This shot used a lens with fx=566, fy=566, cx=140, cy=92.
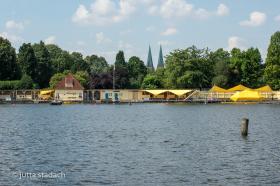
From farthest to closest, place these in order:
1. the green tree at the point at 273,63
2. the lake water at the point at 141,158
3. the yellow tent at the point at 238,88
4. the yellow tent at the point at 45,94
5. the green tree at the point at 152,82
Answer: the green tree at the point at 152,82
the yellow tent at the point at 45,94
the yellow tent at the point at 238,88
the green tree at the point at 273,63
the lake water at the point at 141,158

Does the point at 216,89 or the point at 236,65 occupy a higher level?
the point at 236,65

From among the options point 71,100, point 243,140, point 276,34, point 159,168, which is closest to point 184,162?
point 159,168

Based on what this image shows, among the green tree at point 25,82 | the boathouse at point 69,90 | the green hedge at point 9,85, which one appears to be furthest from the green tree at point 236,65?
the green hedge at point 9,85

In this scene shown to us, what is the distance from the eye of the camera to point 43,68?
169 metres

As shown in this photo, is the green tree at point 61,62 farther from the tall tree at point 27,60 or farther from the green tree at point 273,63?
the green tree at point 273,63

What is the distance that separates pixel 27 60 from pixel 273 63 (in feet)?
228

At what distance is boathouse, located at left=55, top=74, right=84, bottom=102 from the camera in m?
151

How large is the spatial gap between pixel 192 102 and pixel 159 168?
117020 mm

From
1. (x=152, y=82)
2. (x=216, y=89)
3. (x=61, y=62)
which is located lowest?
(x=216, y=89)

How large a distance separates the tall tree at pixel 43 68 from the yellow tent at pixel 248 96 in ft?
197

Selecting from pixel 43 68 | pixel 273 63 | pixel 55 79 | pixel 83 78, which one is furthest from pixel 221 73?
pixel 43 68

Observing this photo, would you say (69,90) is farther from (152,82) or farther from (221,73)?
(221,73)

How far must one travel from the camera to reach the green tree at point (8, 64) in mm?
155000

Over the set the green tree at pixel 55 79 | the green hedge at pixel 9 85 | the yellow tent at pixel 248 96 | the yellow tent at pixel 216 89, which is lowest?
the yellow tent at pixel 248 96
